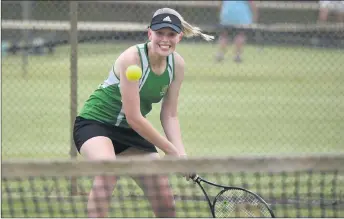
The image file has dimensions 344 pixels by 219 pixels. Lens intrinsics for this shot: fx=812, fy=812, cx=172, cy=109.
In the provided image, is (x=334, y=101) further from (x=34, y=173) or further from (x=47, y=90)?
(x=34, y=173)

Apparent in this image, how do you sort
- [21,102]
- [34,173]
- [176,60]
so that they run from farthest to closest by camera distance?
[21,102], [176,60], [34,173]

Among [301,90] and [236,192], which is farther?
[301,90]

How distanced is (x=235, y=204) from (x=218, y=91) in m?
5.87

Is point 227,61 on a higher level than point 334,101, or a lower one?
higher

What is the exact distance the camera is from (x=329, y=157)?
322cm

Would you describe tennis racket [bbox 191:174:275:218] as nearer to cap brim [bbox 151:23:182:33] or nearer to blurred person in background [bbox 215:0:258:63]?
cap brim [bbox 151:23:182:33]

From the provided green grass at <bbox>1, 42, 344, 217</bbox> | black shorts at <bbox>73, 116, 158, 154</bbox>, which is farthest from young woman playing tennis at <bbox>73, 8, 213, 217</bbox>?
green grass at <bbox>1, 42, 344, 217</bbox>

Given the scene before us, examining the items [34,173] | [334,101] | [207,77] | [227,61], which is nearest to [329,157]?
[34,173]

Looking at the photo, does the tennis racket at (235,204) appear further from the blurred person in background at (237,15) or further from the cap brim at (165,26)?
the blurred person in background at (237,15)

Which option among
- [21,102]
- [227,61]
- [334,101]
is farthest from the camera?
[227,61]

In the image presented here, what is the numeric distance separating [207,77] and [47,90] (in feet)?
7.43

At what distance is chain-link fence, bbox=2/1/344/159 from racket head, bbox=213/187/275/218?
2.08 meters

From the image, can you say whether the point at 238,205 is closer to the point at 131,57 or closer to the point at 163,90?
the point at 163,90

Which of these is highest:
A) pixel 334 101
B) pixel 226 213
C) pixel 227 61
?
pixel 227 61
